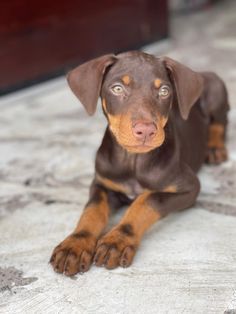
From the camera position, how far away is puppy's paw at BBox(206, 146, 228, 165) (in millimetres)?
3867

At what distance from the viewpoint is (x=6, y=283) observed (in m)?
2.69

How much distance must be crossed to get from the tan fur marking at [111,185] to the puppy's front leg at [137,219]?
0.46 ft

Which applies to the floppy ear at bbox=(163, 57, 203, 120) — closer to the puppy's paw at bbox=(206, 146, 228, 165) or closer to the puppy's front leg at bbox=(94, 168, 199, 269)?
the puppy's front leg at bbox=(94, 168, 199, 269)

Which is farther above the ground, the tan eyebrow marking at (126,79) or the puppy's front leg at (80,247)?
the tan eyebrow marking at (126,79)

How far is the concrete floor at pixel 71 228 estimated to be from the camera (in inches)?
98.8

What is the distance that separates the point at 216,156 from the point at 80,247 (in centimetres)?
151

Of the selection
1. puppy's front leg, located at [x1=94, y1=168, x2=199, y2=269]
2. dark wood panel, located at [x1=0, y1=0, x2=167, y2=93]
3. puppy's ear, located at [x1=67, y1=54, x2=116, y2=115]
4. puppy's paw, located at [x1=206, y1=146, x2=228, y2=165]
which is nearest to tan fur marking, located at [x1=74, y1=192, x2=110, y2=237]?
puppy's front leg, located at [x1=94, y1=168, x2=199, y2=269]

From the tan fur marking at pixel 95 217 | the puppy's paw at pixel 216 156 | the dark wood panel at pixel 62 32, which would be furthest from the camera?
the dark wood panel at pixel 62 32

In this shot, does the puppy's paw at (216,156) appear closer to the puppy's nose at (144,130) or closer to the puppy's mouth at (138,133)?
the puppy's mouth at (138,133)

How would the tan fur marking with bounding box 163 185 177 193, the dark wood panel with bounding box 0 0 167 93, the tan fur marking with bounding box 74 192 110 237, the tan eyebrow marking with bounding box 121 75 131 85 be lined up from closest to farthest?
the tan eyebrow marking with bounding box 121 75 131 85
the tan fur marking with bounding box 74 192 110 237
the tan fur marking with bounding box 163 185 177 193
the dark wood panel with bounding box 0 0 167 93

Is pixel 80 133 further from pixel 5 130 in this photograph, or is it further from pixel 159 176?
pixel 159 176

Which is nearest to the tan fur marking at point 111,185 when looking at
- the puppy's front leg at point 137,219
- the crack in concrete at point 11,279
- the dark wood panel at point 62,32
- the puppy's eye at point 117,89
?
the puppy's front leg at point 137,219

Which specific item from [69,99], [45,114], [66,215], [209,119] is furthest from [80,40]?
[66,215]

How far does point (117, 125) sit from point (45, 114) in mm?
2656
